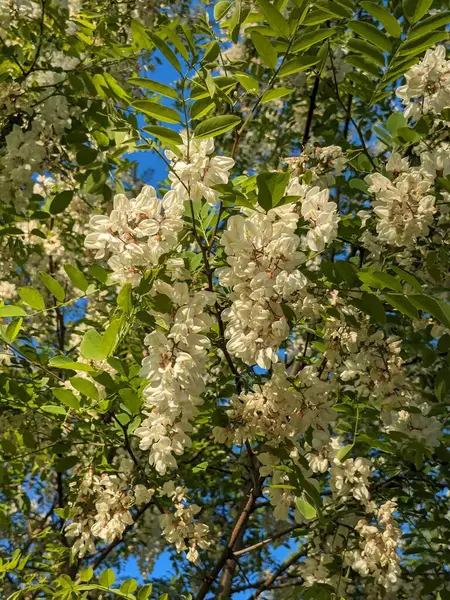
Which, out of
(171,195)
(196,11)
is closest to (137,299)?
(171,195)

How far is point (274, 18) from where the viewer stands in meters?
1.50

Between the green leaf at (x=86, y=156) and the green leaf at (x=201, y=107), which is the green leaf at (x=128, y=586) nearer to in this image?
the green leaf at (x=201, y=107)

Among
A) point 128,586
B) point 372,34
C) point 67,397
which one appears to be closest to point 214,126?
point 372,34

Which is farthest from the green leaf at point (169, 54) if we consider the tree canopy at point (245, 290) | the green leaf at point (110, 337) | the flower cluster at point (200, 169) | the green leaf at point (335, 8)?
the green leaf at point (110, 337)

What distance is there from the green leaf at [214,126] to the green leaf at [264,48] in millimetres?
209

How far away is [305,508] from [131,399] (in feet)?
1.90

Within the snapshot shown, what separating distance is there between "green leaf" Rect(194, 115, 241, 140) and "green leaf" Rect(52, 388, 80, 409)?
0.78 m

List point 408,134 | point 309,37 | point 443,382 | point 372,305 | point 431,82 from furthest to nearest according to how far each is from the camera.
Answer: point 443,382 → point 431,82 → point 408,134 → point 372,305 → point 309,37

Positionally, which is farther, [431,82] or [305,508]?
[431,82]

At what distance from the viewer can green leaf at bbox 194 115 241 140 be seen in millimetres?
1370

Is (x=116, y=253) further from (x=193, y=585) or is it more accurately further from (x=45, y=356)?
(x=193, y=585)

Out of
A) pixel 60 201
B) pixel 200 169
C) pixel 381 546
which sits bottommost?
pixel 381 546

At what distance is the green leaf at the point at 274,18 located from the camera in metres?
1.44

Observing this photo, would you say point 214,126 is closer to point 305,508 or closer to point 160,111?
point 160,111
